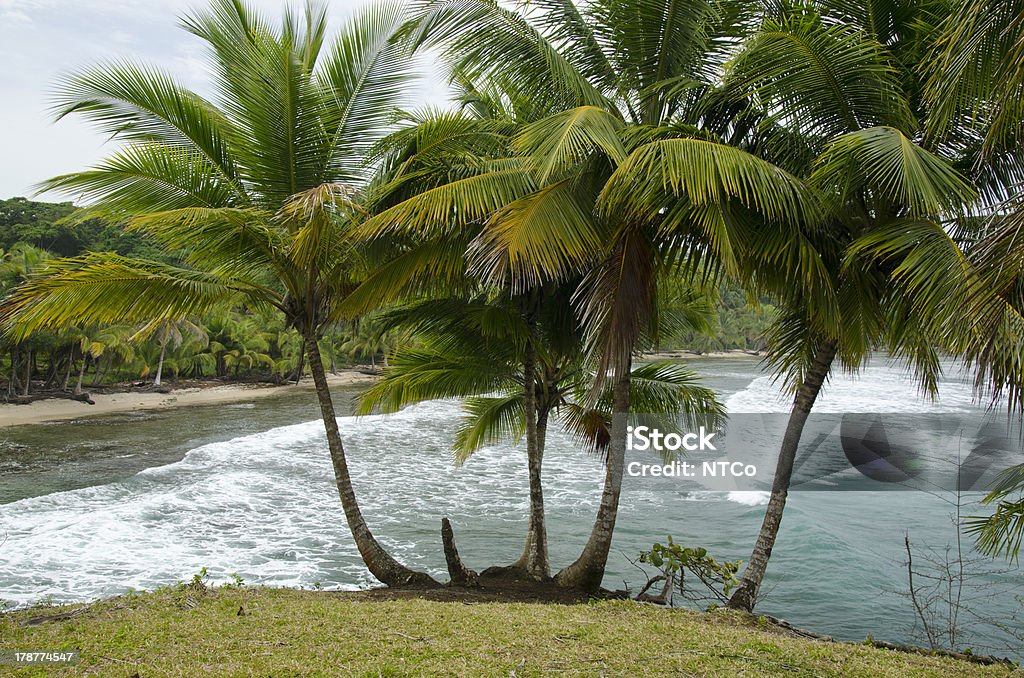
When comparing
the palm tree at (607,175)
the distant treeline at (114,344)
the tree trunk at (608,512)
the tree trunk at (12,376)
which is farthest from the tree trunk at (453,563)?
the tree trunk at (12,376)

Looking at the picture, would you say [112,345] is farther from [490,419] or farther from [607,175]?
[607,175]

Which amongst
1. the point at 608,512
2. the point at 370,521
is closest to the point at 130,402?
the point at 370,521

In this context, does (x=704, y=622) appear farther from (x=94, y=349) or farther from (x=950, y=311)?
(x=94, y=349)

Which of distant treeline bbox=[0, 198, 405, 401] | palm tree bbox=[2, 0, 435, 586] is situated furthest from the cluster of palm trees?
distant treeline bbox=[0, 198, 405, 401]

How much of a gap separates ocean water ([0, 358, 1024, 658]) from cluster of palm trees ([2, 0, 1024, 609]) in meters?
4.64

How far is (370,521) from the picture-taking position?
15.4 metres

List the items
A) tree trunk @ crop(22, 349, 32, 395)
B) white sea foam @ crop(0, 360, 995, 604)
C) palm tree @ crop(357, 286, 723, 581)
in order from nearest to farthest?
palm tree @ crop(357, 286, 723, 581) < white sea foam @ crop(0, 360, 995, 604) < tree trunk @ crop(22, 349, 32, 395)

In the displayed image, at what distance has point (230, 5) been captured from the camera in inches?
292

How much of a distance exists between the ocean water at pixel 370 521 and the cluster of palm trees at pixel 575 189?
4.64 metres

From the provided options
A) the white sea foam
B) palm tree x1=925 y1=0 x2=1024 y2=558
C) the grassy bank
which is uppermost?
palm tree x1=925 y1=0 x2=1024 y2=558

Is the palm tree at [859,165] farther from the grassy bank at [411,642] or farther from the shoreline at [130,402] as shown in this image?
the shoreline at [130,402]

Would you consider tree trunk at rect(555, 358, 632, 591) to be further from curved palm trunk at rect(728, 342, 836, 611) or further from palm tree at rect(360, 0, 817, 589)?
curved palm trunk at rect(728, 342, 836, 611)

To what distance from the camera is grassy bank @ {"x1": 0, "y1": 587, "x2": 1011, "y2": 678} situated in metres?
4.20

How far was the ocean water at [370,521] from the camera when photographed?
440 inches
